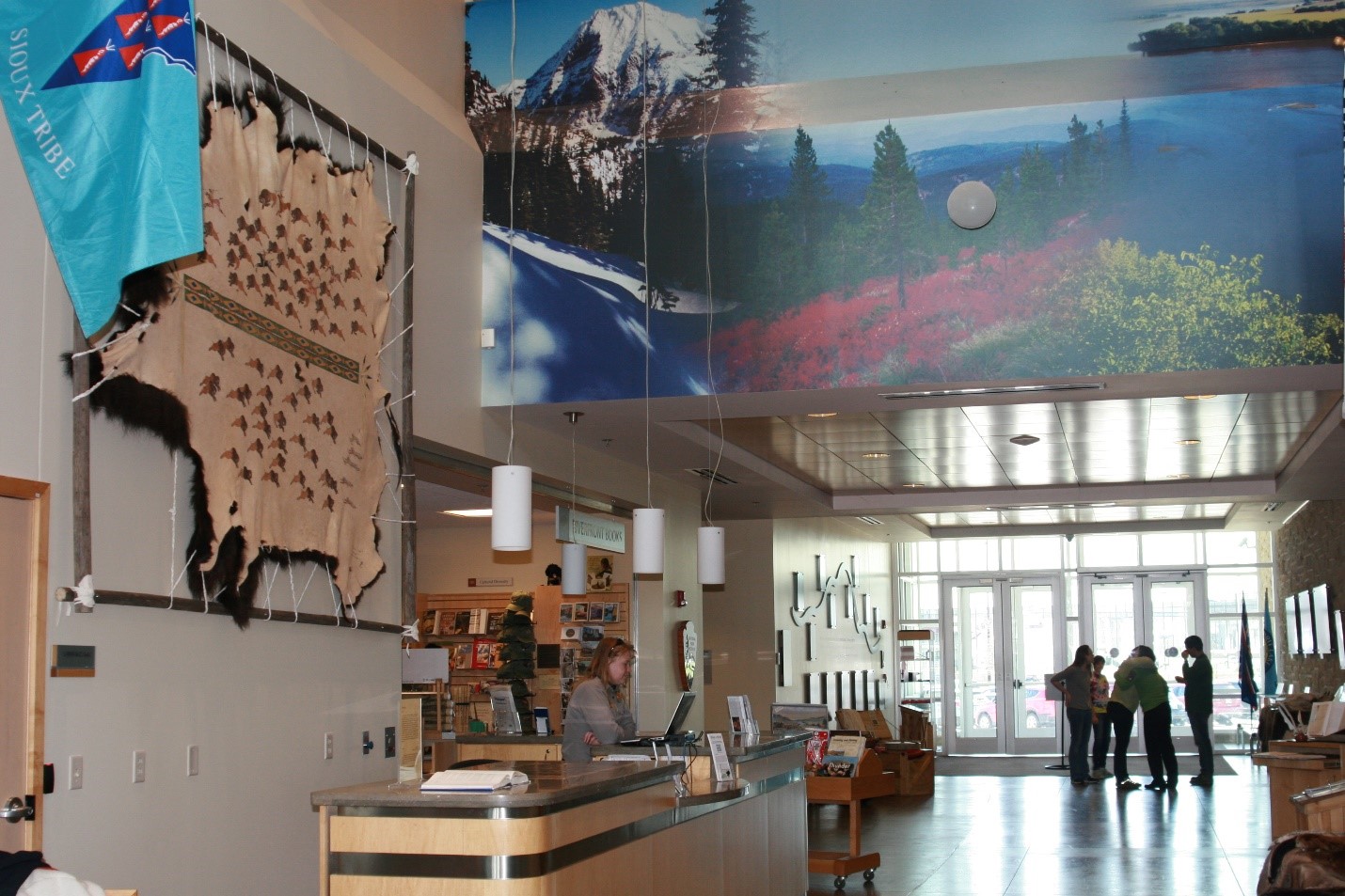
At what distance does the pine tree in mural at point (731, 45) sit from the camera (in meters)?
8.45

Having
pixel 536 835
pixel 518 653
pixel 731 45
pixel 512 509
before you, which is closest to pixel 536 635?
pixel 518 653

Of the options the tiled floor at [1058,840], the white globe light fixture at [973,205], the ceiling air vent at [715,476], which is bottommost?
the tiled floor at [1058,840]

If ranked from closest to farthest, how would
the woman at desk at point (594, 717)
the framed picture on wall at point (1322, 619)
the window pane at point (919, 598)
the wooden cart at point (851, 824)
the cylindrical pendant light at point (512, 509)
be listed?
1. the cylindrical pendant light at point (512, 509)
2. the woman at desk at point (594, 717)
3. the wooden cart at point (851, 824)
4. the framed picture on wall at point (1322, 619)
5. the window pane at point (919, 598)

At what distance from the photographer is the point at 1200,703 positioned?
602 inches

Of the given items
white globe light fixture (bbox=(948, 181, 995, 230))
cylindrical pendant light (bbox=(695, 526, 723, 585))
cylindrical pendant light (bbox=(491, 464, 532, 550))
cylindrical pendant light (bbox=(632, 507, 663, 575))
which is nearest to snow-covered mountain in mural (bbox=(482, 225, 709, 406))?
cylindrical pendant light (bbox=(695, 526, 723, 585))

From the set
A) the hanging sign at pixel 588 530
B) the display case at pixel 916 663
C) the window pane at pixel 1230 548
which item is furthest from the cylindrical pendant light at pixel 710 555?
the window pane at pixel 1230 548

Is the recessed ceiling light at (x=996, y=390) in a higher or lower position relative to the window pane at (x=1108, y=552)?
higher

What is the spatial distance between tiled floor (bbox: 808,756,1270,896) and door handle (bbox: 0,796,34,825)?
5.46 m

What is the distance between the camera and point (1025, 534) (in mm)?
19109

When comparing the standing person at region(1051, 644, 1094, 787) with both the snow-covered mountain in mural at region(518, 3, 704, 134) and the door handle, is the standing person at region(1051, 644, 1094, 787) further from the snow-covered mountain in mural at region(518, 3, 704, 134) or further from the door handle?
the door handle

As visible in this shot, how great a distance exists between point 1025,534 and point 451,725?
362 inches

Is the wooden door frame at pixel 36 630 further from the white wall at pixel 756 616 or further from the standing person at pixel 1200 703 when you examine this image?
the standing person at pixel 1200 703

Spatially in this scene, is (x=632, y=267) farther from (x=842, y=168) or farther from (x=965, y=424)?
(x=965, y=424)

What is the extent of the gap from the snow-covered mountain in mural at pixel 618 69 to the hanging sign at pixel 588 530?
8.14 ft
